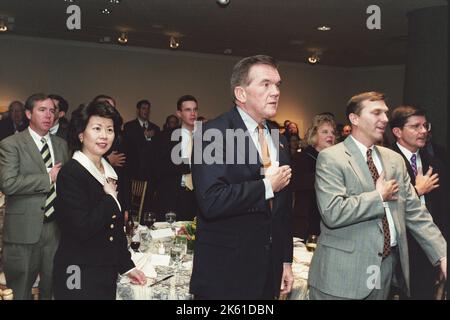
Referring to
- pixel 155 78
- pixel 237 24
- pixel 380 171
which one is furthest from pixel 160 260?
pixel 155 78

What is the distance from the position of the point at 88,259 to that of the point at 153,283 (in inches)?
12.9

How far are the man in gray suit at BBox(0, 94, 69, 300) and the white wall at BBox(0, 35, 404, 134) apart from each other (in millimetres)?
6928

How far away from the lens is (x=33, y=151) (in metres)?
3.08

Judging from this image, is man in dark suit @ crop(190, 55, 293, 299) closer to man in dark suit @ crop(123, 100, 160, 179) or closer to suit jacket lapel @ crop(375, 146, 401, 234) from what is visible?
suit jacket lapel @ crop(375, 146, 401, 234)

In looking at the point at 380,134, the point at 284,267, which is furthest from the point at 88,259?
the point at 380,134

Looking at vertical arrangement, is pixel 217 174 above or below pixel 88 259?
above

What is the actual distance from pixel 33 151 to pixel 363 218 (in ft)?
6.91

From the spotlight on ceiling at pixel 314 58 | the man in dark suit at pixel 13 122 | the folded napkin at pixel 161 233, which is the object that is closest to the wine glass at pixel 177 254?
the folded napkin at pixel 161 233

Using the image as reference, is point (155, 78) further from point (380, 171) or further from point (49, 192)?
point (380, 171)

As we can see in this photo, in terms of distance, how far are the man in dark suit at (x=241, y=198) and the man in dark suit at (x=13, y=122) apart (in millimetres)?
6558

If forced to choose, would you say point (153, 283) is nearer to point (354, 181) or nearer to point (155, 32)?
point (354, 181)

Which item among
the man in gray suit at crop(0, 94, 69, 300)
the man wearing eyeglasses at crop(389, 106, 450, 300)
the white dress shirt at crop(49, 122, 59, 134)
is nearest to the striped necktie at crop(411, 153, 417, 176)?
the man wearing eyeglasses at crop(389, 106, 450, 300)

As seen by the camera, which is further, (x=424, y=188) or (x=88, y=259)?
(x=424, y=188)

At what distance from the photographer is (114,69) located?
33.8 ft
